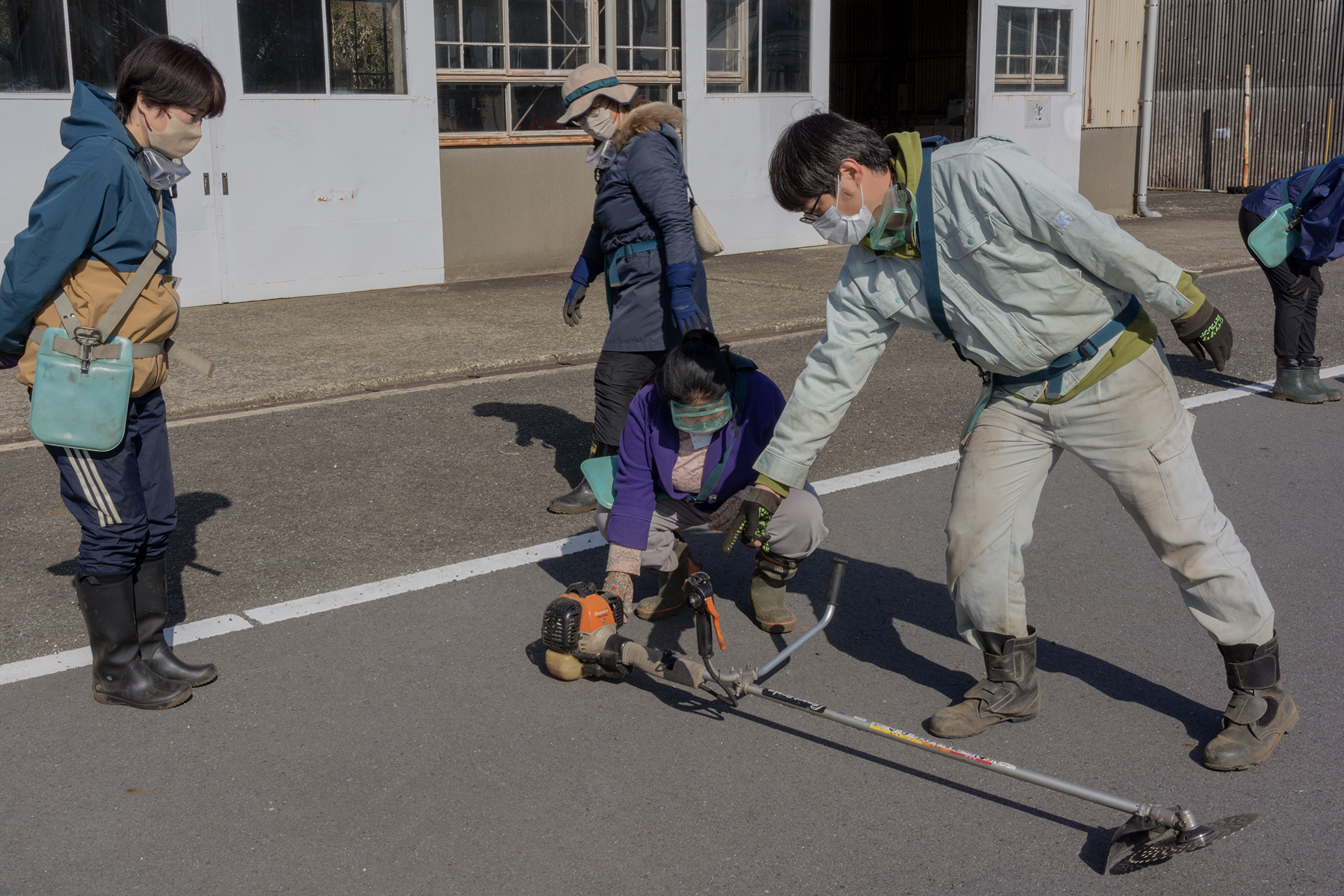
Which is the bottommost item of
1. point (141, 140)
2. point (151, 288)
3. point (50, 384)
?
point (50, 384)

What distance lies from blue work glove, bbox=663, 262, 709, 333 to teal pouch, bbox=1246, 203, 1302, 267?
9.11 feet

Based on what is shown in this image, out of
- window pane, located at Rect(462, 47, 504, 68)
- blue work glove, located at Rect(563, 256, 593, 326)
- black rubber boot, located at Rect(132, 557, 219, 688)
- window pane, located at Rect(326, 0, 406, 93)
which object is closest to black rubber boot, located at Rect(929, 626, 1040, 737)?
black rubber boot, located at Rect(132, 557, 219, 688)

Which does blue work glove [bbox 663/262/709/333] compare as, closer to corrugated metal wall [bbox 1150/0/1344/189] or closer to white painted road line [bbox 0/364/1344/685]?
white painted road line [bbox 0/364/1344/685]

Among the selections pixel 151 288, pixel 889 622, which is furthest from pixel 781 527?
pixel 151 288

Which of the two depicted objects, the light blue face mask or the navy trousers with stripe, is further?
the light blue face mask

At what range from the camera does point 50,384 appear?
3504 millimetres

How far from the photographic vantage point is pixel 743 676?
133 inches

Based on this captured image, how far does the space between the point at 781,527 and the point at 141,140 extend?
225cm

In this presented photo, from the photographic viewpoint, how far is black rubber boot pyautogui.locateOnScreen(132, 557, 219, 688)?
3.81 meters

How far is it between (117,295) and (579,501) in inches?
94.4

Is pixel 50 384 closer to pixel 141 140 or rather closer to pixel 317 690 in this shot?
pixel 141 140

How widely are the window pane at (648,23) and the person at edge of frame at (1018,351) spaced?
34.5 ft

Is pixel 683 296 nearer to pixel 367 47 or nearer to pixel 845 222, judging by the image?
pixel 845 222

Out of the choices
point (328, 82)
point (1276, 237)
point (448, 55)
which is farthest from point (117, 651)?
point (448, 55)
